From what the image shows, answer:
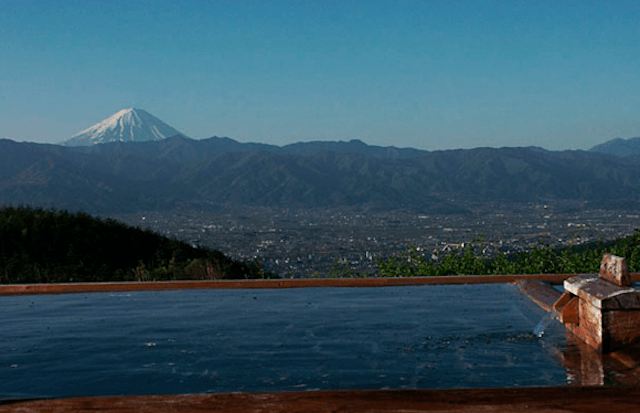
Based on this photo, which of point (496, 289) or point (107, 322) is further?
point (496, 289)

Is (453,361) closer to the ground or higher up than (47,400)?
closer to the ground

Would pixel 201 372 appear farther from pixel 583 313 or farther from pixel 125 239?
pixel 125 239

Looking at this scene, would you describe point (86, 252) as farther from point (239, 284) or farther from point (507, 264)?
point (507, 264)

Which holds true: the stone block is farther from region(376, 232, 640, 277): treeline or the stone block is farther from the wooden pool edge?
region(376, 232, 640, 277): treeline

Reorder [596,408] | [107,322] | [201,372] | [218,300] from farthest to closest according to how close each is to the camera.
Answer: [218,300] → [107,322] → [201,372] → [596,408]

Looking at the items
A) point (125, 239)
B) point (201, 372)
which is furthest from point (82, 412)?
point (125, 239)

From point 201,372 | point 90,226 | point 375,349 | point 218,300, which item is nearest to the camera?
point 201,372

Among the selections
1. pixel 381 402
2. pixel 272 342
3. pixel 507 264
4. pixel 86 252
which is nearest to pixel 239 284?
pixel 272 342

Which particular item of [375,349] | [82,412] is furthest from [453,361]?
[82,412]
